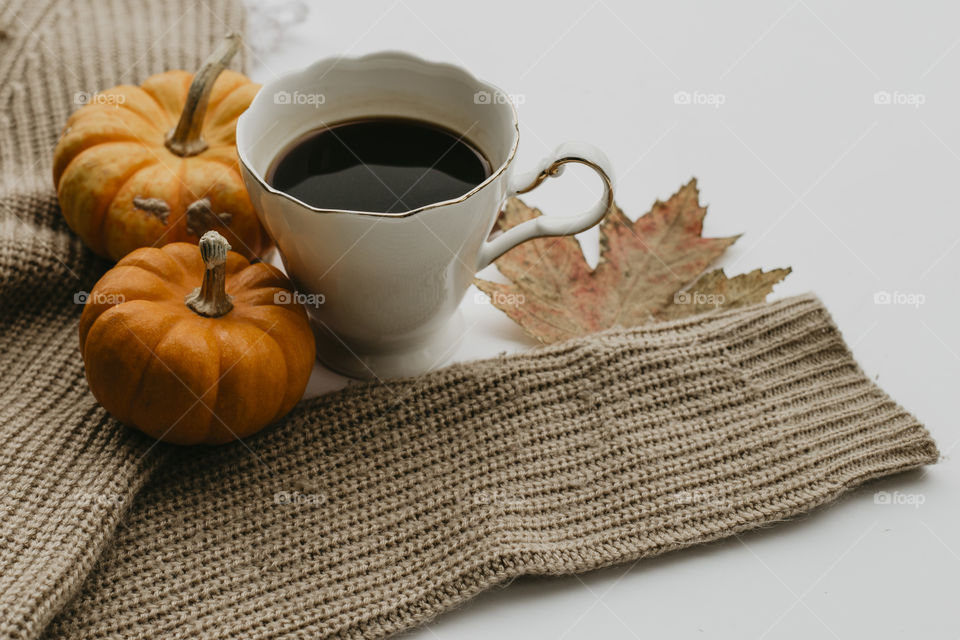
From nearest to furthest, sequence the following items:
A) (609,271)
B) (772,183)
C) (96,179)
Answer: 1. (96,179)
2. (609,271)
3. (772,183)

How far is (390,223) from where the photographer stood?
0.84 m

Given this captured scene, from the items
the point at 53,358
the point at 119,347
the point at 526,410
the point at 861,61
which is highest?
the point at 861,61

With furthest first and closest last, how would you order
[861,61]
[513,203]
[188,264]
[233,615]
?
1. [861,61]
2. [513,203]
3. [188,264]
4. [233,615]

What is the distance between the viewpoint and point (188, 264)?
0.97 meters

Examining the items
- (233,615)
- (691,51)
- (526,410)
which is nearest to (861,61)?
(691,51)

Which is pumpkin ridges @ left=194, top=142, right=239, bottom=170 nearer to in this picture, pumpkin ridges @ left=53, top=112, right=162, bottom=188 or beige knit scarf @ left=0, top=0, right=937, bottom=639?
pumpkin ridges @ left=53, top=112, right=162, bottom=188

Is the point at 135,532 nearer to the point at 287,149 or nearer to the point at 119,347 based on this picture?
the point at 119,347

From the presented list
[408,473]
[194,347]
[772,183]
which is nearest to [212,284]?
[194,347]

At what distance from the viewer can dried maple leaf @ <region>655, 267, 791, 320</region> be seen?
1.12 m

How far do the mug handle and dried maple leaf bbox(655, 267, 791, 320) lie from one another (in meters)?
0.22

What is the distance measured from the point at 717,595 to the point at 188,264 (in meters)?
0.66

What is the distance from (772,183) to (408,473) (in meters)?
0.73

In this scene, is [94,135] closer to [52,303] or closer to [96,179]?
[96,179]

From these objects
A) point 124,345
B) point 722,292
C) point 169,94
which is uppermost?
point 722,292
